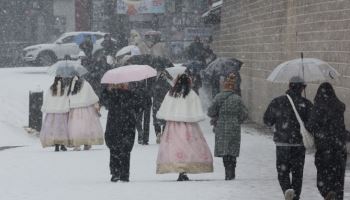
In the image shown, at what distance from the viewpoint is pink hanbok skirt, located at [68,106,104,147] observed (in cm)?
1786

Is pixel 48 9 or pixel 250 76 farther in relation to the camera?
pixel 48 9

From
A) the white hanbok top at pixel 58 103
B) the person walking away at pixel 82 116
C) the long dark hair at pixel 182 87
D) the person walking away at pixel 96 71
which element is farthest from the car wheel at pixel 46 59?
the long dark hair at pixel 182 87

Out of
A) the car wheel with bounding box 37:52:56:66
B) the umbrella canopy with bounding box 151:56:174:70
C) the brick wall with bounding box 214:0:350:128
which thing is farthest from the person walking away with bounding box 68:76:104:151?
the car wheel with bounding box 37:52:56:66

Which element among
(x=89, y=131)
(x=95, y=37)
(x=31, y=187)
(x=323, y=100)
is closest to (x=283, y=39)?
(x=89, y=131)

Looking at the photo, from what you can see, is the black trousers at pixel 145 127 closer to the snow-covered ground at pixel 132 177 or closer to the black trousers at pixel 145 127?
the black trousers at pixel 145 127

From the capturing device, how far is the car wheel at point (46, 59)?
152 ft

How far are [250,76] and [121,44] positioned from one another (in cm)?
1120

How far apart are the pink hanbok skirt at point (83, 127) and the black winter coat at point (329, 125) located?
8.51 meters

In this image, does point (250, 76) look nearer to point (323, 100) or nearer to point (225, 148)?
point (225, 148)

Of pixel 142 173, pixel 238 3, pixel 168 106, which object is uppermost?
pixel 238 3

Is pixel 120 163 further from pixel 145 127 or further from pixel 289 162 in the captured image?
pixel 145 127

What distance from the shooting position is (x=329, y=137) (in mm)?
9875

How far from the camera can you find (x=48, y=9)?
59000mm

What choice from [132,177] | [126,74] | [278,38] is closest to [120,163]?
[132,177]
